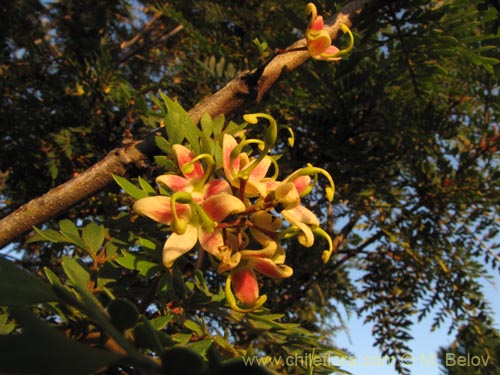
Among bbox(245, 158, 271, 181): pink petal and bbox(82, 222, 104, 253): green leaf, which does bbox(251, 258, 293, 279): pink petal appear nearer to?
bbox(245, 158, 271, 181): pink petal

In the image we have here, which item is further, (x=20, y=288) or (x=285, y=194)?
(x=285, y=194)

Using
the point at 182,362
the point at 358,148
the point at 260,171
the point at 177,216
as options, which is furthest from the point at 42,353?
the point at 358,148

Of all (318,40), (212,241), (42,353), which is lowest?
(42,353)

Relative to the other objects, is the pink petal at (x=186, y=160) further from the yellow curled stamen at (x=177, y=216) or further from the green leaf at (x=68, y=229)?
the green leaf at (x=68, y=229)

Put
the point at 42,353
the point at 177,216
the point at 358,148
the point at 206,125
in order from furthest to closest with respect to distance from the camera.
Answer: the point at 358,148, the point at 206,125, the point at 177,216, the point at 42,353

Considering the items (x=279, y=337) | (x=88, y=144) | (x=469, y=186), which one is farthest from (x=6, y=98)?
(x=469, y=186)

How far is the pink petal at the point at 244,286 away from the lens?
1.38 feet

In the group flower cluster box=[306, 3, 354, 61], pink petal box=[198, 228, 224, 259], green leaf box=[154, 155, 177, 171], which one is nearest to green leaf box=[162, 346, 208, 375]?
pink petal box=[198, 228, 224, 259]

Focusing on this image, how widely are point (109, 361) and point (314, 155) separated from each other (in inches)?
41.7

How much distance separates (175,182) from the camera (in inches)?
16.4

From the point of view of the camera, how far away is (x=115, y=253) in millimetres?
546

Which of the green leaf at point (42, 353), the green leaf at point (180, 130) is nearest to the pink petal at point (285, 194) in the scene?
the green leaf at point (180, 130)

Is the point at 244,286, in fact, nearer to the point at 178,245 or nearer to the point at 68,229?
the point at 178,245

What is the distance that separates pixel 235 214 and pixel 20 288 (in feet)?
0.65
